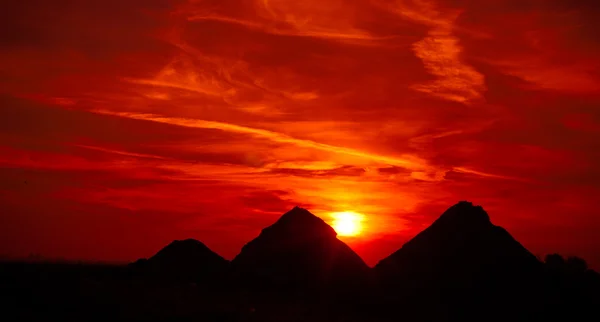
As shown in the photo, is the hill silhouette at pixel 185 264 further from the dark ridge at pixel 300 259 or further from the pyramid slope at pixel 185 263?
the dark ridge at pixel 300 259

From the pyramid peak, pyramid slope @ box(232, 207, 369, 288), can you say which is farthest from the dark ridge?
the pyramid peak

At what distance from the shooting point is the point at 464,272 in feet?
126

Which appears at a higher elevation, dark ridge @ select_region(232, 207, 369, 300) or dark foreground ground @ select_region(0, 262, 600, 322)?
dark ridge @ select_region(232, 207, 369, 300)

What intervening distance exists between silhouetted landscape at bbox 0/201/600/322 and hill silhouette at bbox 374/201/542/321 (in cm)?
6

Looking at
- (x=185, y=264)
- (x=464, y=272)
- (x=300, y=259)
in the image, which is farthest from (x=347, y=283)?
(x=185, y=264)

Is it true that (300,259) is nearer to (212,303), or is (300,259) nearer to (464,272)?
(212,303)

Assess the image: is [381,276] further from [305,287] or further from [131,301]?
[131,301]

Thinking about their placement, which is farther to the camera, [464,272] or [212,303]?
[464,272]

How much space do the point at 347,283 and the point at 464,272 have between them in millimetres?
7109

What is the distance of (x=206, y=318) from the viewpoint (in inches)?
1104

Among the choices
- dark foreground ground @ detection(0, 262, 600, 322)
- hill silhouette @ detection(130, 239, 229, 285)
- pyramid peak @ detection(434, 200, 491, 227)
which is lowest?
dark foreground ground @ detection(0, 262, 600, 322)

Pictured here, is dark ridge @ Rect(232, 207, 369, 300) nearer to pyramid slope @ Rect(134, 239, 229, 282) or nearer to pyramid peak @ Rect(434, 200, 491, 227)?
pyramid slope @ Rect(134, 239, 229, 282)

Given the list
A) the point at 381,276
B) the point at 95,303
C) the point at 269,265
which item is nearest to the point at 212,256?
the point at 269,265

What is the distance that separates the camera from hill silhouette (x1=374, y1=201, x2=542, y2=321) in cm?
3603
